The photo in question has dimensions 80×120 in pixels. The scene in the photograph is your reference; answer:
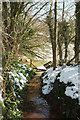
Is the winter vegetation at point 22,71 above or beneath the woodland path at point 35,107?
above

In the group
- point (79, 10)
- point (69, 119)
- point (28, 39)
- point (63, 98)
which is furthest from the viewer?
point (28, 39)

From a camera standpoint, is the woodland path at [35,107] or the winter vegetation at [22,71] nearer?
the winter vegetation at [22,71]

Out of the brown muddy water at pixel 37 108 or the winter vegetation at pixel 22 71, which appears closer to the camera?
the winter vegetation at pixel 22 71

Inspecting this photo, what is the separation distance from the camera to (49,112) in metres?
3.88

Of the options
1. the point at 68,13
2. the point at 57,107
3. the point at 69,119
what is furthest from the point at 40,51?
the point at 69,119

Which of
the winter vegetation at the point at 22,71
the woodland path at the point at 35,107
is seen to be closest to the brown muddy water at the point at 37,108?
the woodland path at the point at 35,107

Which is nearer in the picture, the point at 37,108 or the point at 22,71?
the point at 37,108

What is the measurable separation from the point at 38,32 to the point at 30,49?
69.3 inches

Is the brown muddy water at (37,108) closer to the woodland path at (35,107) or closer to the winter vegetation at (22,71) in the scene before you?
the woodland path at (35,107)

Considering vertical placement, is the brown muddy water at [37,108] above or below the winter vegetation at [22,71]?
below

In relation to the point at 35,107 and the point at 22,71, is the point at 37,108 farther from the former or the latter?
the point at 22,71

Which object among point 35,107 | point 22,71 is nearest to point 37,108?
point 35,107

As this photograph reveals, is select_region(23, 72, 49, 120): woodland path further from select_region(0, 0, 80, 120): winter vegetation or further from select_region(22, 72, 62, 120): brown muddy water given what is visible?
select_region(0, 0, 80, 120): winter vegetation

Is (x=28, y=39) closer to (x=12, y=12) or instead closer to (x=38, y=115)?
(x=12, y=12)
